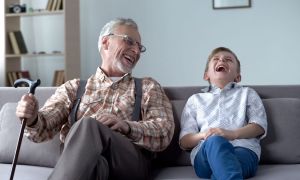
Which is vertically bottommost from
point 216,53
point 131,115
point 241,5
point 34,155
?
point 34,155

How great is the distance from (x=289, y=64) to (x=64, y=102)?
2598mm

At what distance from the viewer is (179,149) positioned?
196cm

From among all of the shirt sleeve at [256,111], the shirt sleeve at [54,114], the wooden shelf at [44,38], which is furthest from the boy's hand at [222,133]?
the wooden shelf at [44,38]

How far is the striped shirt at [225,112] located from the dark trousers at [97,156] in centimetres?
33

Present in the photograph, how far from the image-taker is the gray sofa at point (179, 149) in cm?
182

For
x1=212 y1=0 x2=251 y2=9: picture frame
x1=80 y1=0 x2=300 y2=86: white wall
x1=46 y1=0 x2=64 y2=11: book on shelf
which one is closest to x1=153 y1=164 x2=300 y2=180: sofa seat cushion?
x1=80 y1=0 x2=300 y2=86: white wall

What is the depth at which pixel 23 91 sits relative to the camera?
2.26m

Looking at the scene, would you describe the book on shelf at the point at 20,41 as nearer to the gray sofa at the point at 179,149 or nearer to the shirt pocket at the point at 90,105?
the gray sofa at the point at 179,149

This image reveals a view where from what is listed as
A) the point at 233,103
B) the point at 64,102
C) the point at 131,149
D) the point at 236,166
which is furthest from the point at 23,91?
the point at 236,166

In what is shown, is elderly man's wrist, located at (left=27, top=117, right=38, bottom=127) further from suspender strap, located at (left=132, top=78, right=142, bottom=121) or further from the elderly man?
suspender strap, located at (left=132, top=78, right=142, bottom=121)

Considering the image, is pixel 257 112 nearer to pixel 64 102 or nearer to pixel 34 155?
pixel 64 102

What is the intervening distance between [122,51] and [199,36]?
2.18m

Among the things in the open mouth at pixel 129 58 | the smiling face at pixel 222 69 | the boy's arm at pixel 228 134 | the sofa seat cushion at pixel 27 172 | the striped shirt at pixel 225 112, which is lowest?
the sofa seat cushion at pixel 27 172

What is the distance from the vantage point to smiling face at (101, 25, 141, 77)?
2070 millimetres
